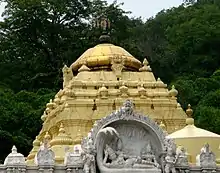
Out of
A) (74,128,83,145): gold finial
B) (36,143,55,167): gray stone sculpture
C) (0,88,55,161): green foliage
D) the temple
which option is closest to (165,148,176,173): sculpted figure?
the temple

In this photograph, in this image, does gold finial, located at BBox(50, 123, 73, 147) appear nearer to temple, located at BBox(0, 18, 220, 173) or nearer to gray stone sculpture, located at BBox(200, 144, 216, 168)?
temple, located at BBox(0, 18, 220, 173)

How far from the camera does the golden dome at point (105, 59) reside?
24.6 meters

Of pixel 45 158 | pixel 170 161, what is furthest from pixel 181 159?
pixel 45 158

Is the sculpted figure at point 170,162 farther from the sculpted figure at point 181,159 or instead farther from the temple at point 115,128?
the sculpted figure at point 181,159

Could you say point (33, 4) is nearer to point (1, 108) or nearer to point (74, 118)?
point (1, 108)

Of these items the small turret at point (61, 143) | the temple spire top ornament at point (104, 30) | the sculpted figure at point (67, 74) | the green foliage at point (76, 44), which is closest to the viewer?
the small turret at point (61, 143)

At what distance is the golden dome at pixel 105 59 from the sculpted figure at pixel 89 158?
6.40 m

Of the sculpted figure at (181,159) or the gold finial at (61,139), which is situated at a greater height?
the gold finial at (61,139)

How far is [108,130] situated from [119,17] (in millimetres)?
26133

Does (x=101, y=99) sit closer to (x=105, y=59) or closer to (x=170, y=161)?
(x=105, y=59)

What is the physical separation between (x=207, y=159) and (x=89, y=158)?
2458 mm

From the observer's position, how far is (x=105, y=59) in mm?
24672

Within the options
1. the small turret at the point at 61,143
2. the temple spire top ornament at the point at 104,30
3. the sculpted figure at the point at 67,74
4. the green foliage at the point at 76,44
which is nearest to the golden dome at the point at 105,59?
the sculpted figure at the point at 67,74

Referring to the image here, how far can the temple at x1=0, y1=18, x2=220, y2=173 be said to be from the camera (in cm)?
1848
